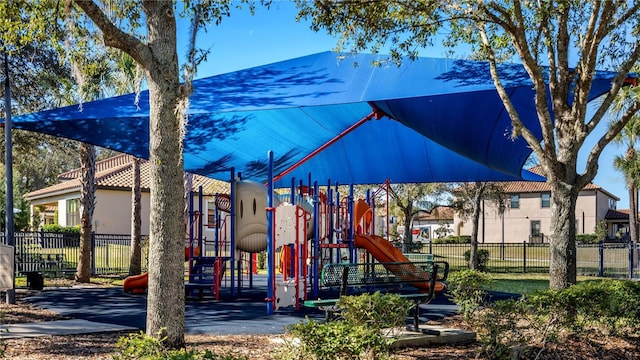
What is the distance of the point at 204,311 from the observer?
37.9 ft

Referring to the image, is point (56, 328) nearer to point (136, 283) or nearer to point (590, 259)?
point (136, 283)

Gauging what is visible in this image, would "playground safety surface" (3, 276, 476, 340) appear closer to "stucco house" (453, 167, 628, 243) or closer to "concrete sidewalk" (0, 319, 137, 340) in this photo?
"concrete sidewalk" (0, 319, 137, 340)

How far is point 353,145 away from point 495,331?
1010 cm

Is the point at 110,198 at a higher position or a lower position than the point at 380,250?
higher

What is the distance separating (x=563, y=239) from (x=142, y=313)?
21.4ft

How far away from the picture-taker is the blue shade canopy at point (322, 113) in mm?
9703

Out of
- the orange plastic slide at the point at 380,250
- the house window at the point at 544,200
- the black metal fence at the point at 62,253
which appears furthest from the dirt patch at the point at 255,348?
the house window at the point at 544,200

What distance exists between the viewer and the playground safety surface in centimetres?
896

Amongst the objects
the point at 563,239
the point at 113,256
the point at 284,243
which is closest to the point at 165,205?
the point at 563,239

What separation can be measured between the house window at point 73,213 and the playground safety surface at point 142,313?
914 inches

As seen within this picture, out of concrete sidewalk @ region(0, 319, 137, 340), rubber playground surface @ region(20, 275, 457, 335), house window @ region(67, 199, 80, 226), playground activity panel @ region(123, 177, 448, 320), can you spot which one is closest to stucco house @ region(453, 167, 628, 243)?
house window @ region(67, 199, 80, 226)

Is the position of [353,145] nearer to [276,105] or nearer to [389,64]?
[389,64]

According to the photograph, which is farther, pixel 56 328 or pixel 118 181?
pixel 118 181

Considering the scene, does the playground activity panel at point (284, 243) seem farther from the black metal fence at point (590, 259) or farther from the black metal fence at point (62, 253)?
the black metal fence at point (590, 259)
